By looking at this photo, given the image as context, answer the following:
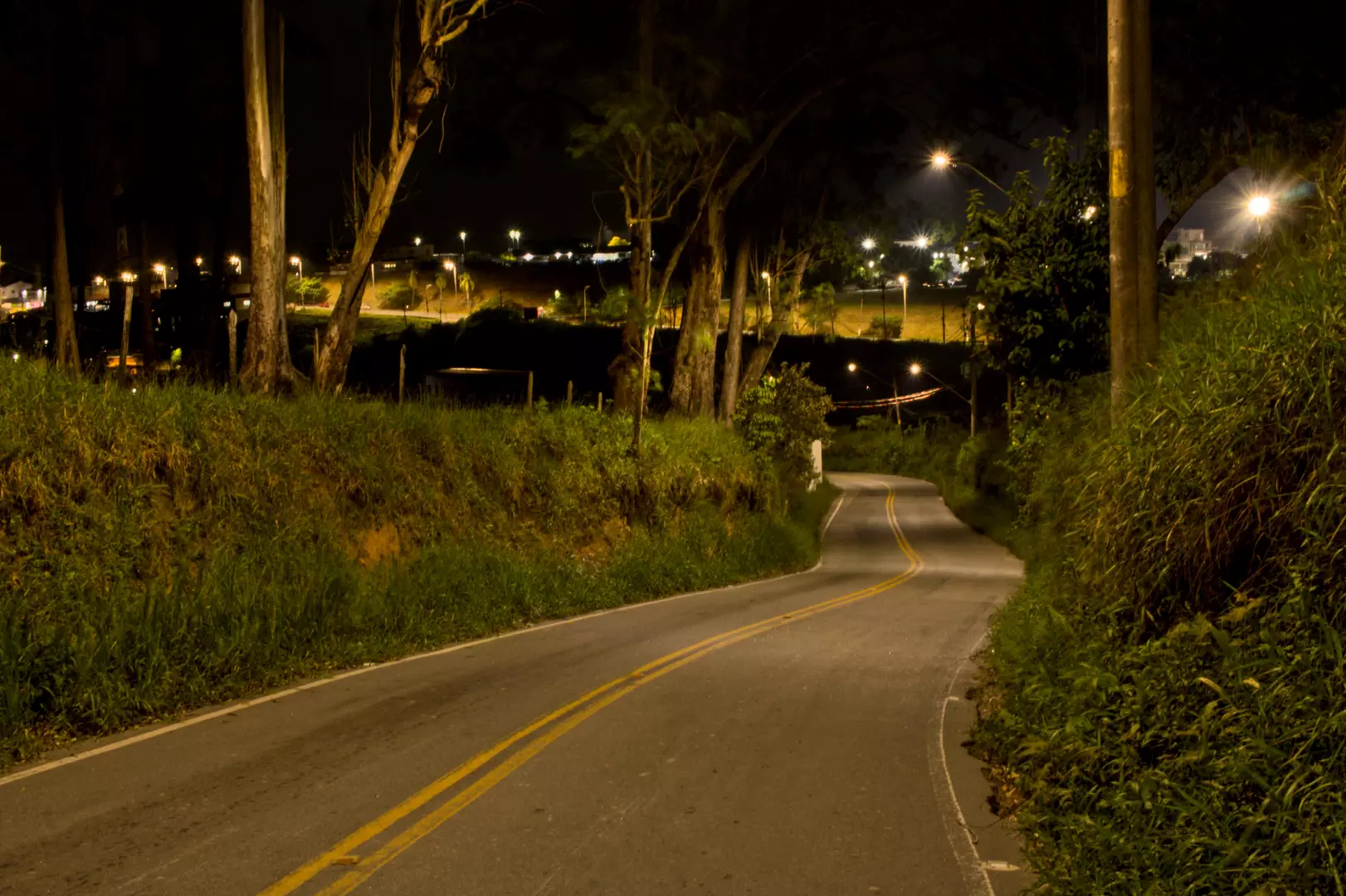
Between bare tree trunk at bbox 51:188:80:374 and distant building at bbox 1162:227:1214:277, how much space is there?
1965 centimetres

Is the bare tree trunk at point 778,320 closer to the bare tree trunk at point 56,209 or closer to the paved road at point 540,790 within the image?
the bare tree trunk at point 56,209

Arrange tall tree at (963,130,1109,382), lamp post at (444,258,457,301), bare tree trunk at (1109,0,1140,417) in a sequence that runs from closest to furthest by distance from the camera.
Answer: bare tree trunk at (1109,0,1140,417), tall tree at (963,130,1109,382), lamp post at (444,258,457,301)

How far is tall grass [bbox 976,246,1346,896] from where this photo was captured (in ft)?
16.5

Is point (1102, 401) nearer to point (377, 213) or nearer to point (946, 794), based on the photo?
point (946, 794)

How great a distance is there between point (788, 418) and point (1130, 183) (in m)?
37.2

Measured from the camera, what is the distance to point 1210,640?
20.9ft

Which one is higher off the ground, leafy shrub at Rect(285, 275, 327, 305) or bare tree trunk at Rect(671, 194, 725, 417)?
leafy shrub at Rect(285, 275, 327, 305)

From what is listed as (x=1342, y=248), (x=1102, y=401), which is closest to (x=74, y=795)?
(x=1342, y=248)

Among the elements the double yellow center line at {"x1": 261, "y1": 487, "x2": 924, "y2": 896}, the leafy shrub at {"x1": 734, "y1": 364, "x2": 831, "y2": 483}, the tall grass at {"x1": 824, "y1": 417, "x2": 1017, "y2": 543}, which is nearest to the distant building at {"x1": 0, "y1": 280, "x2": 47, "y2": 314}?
the tall grass at {"x1": 824, "y1": 417, "x2": 1017, "y2": 543}

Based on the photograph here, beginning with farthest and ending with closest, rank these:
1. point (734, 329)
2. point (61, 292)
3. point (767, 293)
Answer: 1. point (767, 293)
2. point (734, 329)
3. point (61, 292)

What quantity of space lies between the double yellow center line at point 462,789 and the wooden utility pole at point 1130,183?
18.0 feet

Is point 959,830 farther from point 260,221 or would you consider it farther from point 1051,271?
point 260,221

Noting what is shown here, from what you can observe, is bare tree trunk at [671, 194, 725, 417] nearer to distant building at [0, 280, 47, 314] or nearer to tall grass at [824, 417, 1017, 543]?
tall grass at [824, 417, 1017, 543]

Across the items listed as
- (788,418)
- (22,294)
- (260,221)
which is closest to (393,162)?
(260,221)
